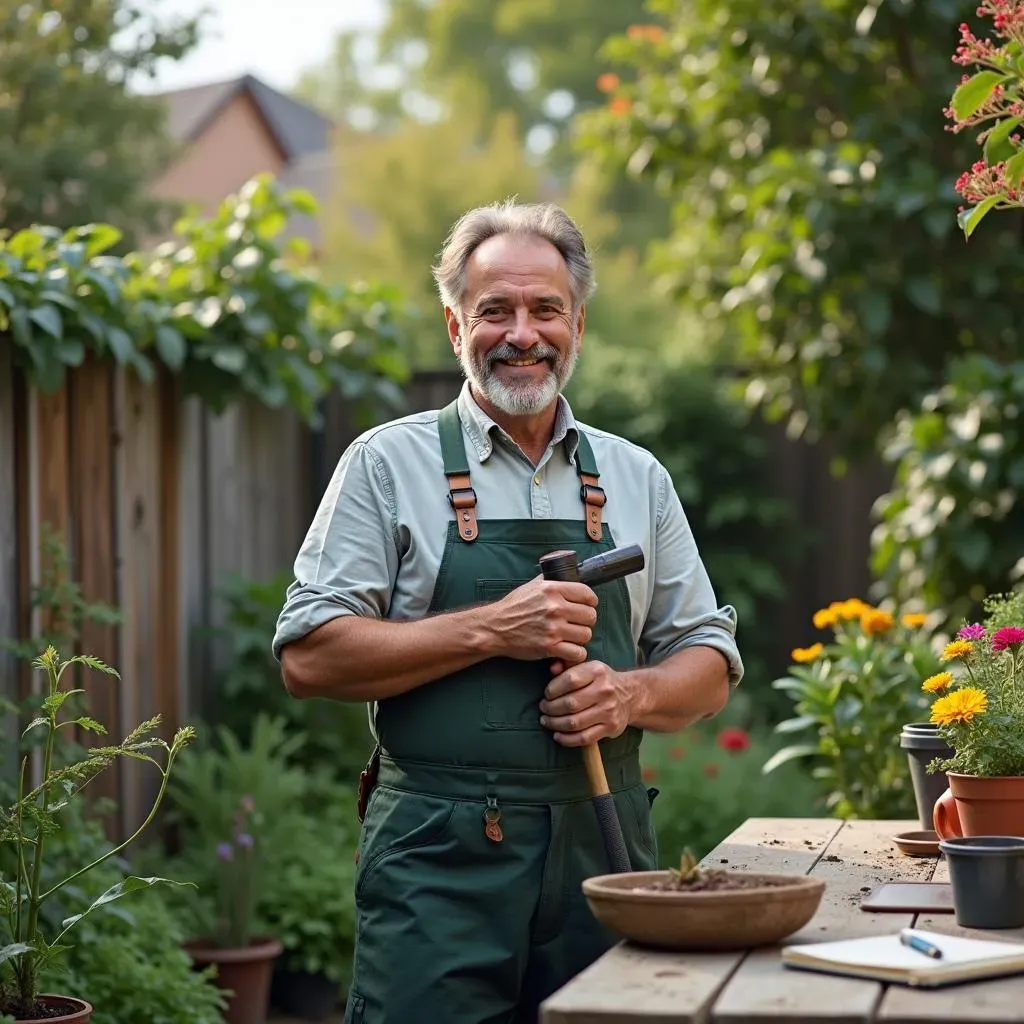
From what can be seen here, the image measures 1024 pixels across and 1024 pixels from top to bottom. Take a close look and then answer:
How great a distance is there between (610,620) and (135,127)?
944 cm

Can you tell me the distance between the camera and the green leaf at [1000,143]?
262 centimetres

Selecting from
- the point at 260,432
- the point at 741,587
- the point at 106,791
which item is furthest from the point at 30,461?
the point at 741,587

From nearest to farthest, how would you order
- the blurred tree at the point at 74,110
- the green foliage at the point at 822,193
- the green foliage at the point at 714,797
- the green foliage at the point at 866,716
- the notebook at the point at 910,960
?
1. the notebook at the point at 910,960
2. the green foliage at the point at 866,716
3. the green foliage at the point at 714,797
4. the green foliage at the point at 822,193
5. the blurred tree at the point at 74,110

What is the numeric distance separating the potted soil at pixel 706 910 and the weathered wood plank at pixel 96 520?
10.2ft

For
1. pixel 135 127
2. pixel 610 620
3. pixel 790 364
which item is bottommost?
pixel 610 620

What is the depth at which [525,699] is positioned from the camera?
108 inches

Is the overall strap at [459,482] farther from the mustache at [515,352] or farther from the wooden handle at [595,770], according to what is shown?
the wooden handle at [595,770]

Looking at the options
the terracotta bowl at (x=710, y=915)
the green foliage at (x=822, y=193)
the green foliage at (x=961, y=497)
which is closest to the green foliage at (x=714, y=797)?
the green foliage at (x=961, y=497)

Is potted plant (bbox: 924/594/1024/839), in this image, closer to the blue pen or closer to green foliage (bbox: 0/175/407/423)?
the blue pen

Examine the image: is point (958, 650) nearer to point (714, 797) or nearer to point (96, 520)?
point (96, 520)

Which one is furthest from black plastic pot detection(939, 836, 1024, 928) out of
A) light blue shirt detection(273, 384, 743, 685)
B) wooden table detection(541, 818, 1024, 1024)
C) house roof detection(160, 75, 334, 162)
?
house roof detection(160, 75, 334, 162)

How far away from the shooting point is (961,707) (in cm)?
246

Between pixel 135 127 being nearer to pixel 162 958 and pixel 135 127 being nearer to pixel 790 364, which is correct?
pixel 790 364

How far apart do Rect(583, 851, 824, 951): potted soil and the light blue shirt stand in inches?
31.6
